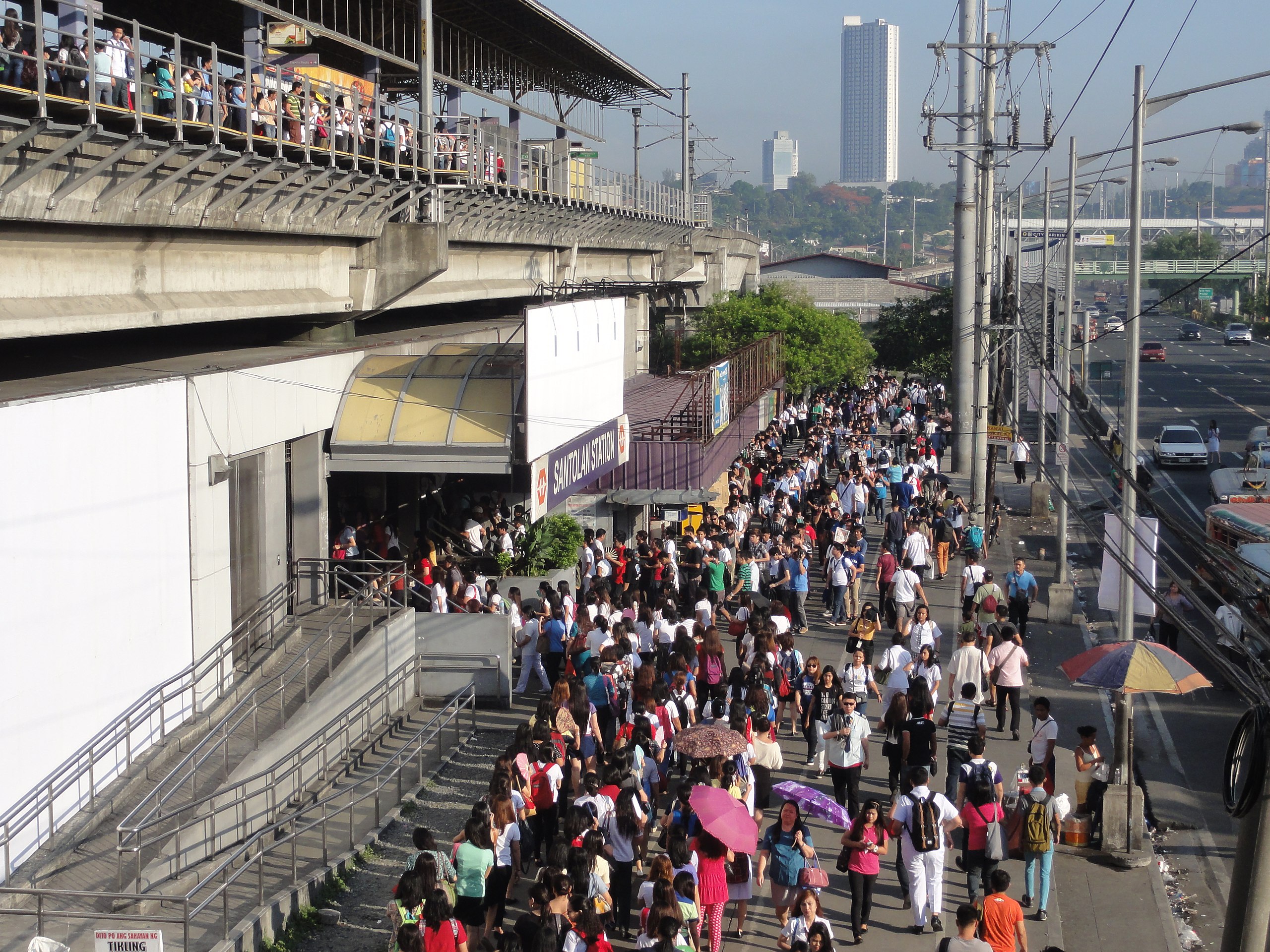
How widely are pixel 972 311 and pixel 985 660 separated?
1730cm

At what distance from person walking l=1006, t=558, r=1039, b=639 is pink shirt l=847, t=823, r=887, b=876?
9552mm

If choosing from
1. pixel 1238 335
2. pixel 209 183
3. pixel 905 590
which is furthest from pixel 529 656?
pixel 1238 335

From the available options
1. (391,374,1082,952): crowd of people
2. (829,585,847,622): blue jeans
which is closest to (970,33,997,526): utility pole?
(391,374,1082,952): crowd of people

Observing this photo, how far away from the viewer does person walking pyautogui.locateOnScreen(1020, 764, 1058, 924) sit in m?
10.5

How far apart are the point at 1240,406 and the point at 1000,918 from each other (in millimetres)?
56324

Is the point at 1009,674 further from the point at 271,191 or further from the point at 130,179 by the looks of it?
the point at 130,179

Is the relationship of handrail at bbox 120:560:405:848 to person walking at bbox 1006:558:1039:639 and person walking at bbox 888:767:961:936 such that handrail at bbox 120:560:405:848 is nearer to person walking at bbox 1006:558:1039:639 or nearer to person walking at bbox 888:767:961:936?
person walking at bbox 888:767:961:936

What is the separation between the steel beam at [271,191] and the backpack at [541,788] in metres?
8.80

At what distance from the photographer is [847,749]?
12453 millimetres

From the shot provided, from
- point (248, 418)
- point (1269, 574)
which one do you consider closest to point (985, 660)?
point (1269, 574)

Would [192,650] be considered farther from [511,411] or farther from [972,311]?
[972,311]

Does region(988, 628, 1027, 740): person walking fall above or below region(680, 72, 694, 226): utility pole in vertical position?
below

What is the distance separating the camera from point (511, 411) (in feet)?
64.8

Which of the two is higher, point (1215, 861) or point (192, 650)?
point (192, 650)
